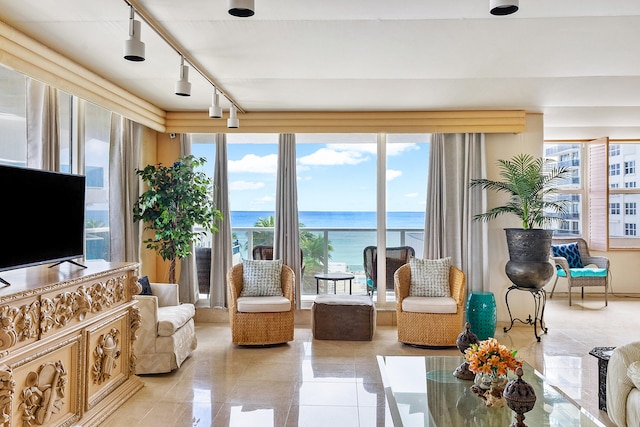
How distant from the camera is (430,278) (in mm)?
A: 5324

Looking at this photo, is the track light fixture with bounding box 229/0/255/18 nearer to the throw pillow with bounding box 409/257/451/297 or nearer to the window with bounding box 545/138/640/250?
the throw pillow with bounding box 409/257/451/297

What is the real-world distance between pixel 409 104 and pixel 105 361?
4.21m

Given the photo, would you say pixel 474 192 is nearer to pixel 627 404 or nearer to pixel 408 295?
pixel 408 295

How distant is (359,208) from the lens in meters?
16.5

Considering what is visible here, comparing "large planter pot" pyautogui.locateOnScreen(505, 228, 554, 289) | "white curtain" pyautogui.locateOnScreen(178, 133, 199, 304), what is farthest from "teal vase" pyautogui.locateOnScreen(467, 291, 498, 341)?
"white curtain" pyautogui.locateOnScreen(178, 133, 199, 304)

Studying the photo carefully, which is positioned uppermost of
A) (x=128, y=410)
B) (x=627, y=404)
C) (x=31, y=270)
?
(x=31, y=270)

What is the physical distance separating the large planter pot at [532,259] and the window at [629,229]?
431 cm

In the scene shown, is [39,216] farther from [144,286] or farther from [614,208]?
[614,208]

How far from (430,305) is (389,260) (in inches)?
49.0

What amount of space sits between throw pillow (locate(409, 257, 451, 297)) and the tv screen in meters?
3.57

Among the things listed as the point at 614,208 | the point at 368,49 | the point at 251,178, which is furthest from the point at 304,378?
the point at 251,178

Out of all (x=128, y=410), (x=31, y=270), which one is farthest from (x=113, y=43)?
(x=128, y=410)

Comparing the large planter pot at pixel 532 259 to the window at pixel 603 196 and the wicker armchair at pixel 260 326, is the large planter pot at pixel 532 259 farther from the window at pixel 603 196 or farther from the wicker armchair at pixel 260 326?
the window at pixel 603 196

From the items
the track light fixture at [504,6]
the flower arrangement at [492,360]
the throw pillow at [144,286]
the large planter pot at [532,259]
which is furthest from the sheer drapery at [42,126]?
the large planter pot at [532,259]
